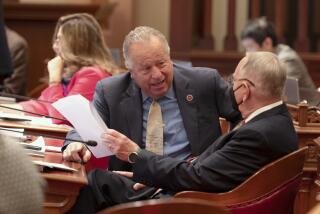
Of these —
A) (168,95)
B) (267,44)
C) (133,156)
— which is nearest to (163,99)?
(168,95)

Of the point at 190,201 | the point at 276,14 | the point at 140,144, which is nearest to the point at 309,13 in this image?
the point at 276,14

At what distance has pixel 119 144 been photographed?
319 cm

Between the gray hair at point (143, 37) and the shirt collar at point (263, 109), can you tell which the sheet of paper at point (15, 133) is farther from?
the shirt collar at point (263, 109)

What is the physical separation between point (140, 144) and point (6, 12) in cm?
427

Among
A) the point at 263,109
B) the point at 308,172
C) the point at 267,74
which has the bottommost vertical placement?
the point at 308,172

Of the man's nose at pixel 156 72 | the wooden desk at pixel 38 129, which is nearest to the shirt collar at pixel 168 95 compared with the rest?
the man's nose at pixel 156 72

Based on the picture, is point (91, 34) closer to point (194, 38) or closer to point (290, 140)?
point (290, 140)

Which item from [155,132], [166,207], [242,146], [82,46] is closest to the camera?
[166,207]

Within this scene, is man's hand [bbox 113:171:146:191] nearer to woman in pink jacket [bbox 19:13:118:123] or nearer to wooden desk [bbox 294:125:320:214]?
wooden desk [bbox 294:125:320:214]

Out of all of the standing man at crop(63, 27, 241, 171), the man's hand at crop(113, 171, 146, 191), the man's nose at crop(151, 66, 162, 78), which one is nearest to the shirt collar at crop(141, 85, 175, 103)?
the standing man at crop(63, 27, 241, 171)

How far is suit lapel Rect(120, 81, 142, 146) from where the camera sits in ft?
11.7

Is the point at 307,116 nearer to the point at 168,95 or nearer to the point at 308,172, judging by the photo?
the point at 308,172

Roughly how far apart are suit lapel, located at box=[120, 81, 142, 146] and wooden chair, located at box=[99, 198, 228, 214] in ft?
4.81

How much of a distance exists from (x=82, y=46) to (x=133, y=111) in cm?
132
